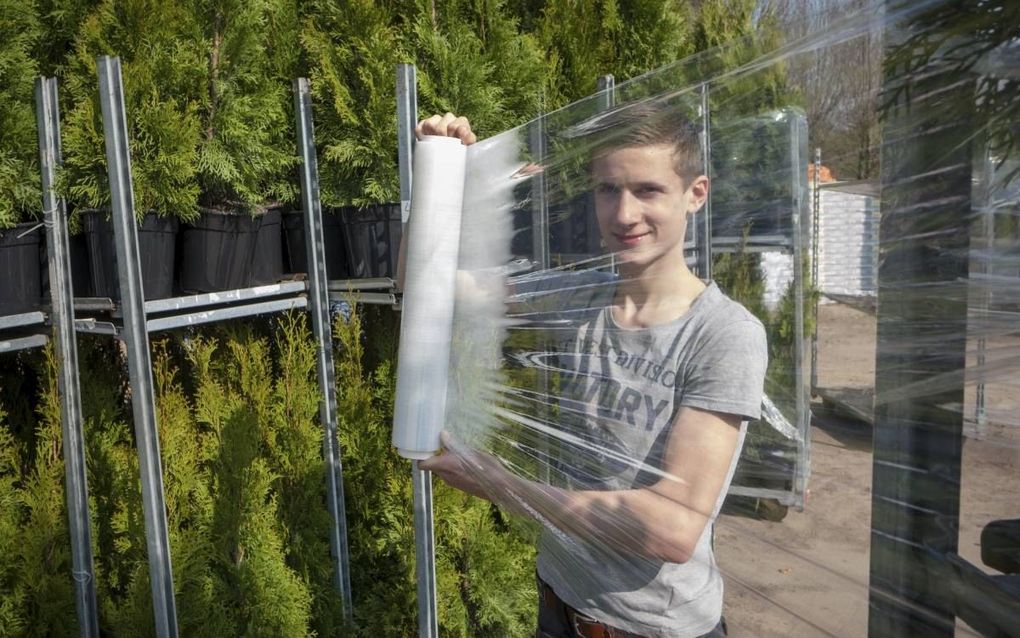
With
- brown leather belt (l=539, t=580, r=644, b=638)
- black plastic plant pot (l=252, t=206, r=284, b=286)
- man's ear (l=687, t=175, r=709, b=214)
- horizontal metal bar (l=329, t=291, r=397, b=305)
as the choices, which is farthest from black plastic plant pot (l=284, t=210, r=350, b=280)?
man's ear (l=687, t=175, r=709, b=214)

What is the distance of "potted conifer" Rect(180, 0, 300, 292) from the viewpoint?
2.66 m

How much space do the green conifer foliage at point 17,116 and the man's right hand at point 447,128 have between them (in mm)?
1582

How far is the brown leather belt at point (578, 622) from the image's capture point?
4.27 feet


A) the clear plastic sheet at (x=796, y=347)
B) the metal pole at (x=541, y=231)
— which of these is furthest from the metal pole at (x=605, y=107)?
the metal pole at (x=541, y=231)

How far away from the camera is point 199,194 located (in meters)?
2.71

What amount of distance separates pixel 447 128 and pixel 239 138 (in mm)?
1409

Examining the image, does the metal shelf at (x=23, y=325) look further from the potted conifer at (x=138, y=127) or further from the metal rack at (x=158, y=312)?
the potted conifer at (x=138, y=127)

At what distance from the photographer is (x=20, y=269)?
98.2 inches

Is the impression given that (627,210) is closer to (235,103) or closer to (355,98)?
Result: (235,103)

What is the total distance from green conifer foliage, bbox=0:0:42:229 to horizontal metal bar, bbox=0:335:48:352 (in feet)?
1.11

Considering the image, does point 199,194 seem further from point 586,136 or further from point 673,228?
point 673,228

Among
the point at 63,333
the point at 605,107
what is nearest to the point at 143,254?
the point at 63,333

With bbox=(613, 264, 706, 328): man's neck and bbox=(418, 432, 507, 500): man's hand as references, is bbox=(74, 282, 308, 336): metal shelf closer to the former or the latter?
bbox=(418, 432, 507, 500): man's hand

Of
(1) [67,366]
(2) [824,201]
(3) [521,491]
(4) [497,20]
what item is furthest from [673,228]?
(4) [497,20]
